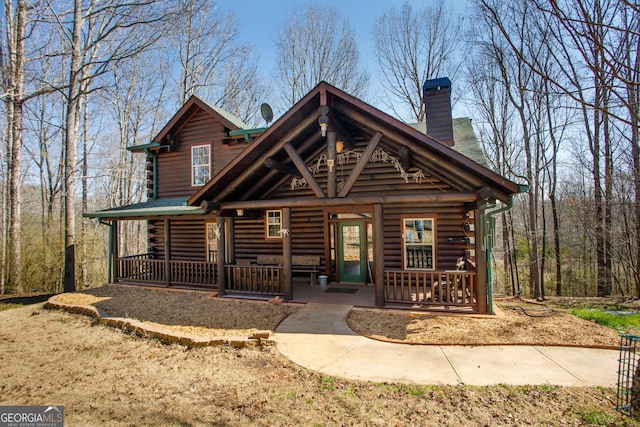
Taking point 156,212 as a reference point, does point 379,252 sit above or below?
below

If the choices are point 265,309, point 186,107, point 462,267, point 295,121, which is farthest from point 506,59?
point 265,309

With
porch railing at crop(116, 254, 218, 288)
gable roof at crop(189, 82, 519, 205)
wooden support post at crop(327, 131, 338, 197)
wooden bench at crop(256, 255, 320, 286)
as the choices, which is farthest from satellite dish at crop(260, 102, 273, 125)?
porch railing at crop(116, 254, 218, 288)

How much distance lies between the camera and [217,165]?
1230cm

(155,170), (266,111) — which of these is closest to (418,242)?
(266,111)

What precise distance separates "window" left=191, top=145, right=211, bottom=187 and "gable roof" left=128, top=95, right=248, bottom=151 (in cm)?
114

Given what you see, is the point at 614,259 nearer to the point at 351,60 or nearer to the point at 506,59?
the point at 506,59

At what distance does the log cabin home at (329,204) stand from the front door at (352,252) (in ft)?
0.11

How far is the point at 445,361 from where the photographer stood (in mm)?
4793

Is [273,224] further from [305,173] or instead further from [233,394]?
[233,394]

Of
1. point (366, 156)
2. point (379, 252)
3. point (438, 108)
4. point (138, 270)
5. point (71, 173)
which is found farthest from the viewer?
point (71, 173)

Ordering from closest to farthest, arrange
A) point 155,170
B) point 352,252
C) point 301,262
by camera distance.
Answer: point 352,252 → point 301,262 → point 155,170
